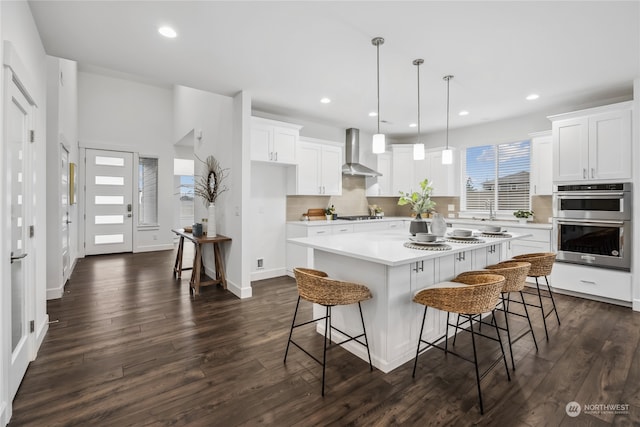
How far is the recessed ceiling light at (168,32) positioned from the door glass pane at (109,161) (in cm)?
562

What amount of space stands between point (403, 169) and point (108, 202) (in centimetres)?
669

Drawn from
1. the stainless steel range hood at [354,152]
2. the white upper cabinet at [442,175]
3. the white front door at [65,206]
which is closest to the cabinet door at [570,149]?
the white upper cabinet at [442,175]

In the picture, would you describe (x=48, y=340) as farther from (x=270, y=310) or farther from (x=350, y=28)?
(x=350, y=28)

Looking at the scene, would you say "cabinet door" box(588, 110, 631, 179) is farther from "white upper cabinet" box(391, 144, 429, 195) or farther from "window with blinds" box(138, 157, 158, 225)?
"window with blinds" box(138, 157, 158, 225)

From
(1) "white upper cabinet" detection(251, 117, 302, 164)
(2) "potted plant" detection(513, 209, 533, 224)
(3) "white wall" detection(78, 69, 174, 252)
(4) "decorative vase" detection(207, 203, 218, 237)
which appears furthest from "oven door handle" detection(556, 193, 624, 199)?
(3) "white wall" detection(78, 69, 174, 252)

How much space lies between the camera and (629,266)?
3771mm

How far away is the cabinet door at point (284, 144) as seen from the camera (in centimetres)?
486

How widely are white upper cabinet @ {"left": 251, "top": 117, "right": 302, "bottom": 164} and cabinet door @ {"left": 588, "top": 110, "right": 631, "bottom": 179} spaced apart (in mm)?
4076

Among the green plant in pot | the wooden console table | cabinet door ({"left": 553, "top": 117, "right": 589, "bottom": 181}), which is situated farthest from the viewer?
the wooden console table

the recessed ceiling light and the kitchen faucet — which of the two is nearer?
the recessed ceiling light

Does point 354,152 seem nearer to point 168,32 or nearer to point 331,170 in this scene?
point 331,170

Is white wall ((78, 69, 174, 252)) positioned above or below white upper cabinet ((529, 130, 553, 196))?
above

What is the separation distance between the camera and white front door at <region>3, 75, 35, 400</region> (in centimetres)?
198

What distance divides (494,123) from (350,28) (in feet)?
13.6
